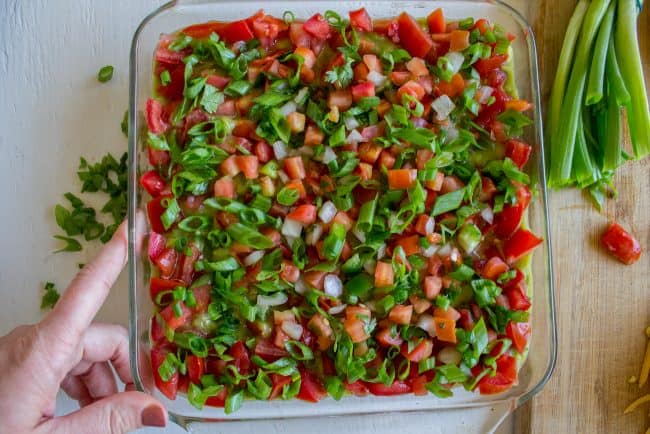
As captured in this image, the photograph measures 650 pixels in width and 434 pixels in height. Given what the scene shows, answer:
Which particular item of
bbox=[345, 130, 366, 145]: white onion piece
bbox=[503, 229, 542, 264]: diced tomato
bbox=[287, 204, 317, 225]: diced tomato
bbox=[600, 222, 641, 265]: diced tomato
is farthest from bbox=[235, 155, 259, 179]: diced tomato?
bbox=[600, 222, 641, 265]: diced tomato

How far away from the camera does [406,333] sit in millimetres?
2141

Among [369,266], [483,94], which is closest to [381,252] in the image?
[369,266]

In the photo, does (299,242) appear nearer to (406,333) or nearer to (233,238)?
(233,238)

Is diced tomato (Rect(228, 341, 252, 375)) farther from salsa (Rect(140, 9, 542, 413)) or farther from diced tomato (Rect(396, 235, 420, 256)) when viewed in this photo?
diced tomato (Rect(396, 235, 420, 256))

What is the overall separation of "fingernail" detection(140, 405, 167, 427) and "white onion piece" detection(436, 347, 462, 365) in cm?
87

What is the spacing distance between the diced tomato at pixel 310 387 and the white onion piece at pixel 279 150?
0.69m

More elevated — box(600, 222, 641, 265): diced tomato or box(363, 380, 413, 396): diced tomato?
box(600, 222, 641, 265): diced tomato

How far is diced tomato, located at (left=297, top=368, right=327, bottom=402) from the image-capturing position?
2164mm

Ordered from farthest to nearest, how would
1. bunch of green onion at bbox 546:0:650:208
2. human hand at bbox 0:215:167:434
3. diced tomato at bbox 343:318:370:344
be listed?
bunch of green onion at bbox 546:0:650:208 < diced tomato at bbox 343:318:370:344 < human hand at bbox 0:215:167:434

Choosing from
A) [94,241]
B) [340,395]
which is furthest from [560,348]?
[94,241]

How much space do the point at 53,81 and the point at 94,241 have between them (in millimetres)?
613

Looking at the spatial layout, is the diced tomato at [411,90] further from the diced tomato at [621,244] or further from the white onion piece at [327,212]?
the diced tomato at [621,244]

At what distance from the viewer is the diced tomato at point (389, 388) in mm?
2160

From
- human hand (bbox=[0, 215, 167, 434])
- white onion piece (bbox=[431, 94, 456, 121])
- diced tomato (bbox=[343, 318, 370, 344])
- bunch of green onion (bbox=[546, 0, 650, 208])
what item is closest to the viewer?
human hand (bbox=[0, 215, 167, 434])
